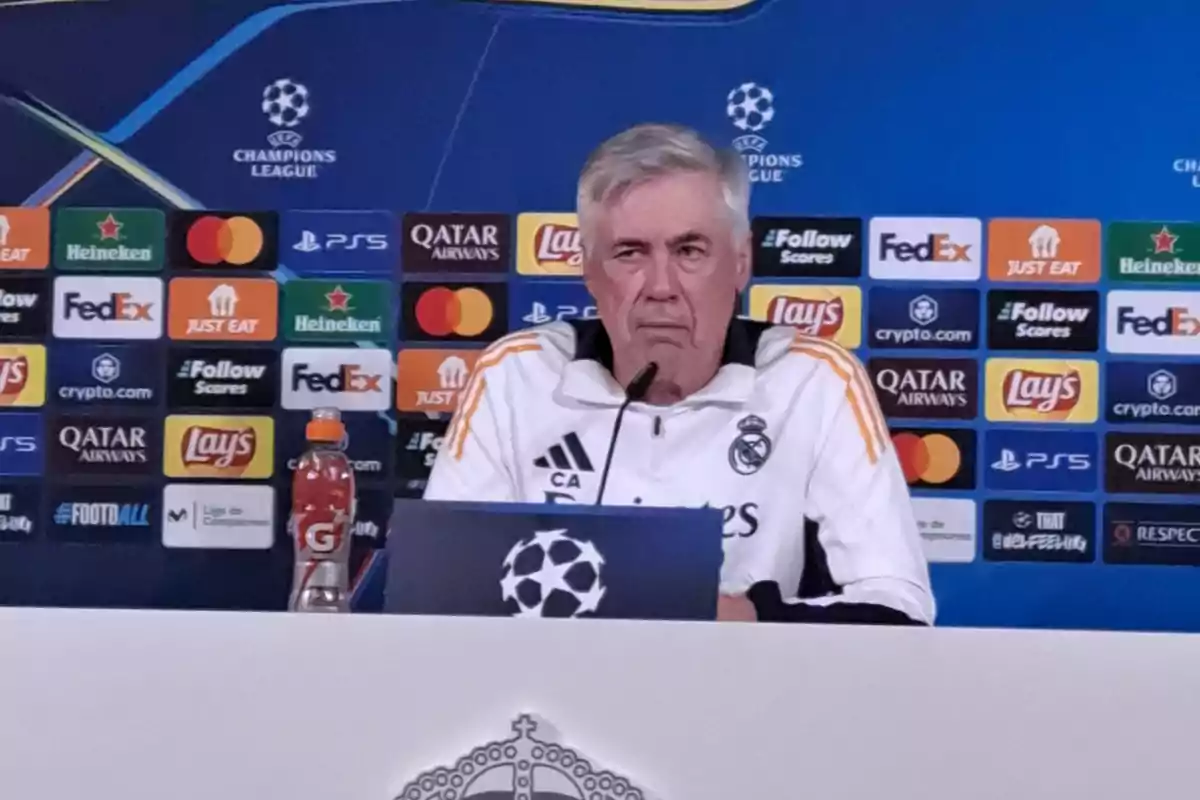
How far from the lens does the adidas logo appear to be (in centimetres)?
184

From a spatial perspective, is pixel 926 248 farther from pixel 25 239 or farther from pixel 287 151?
pixel 25 239

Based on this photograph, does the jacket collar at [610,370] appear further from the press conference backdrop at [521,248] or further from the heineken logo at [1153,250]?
the heineken logo at [1153,250]

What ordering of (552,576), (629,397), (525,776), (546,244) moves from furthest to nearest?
(546,244) < (629,397) < (552,576) < (525,776)

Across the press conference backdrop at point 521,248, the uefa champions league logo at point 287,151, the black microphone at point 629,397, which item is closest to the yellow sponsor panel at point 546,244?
the press conference backdrop at point 521,248

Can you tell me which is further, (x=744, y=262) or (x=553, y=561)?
(x=744, y=262)

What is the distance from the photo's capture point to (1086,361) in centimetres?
190

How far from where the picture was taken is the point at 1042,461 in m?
1.91

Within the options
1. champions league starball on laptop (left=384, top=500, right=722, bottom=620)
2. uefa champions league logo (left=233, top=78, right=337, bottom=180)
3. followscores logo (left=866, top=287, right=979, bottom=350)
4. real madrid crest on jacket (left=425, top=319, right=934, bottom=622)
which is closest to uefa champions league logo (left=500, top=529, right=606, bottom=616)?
champions league starball on laptop (left=384, top=500, right=722, bottom=620)

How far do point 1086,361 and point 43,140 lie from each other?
5.47 feet

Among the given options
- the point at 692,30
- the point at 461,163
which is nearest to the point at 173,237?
the point at 461,163

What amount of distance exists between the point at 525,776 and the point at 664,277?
87 centimetres

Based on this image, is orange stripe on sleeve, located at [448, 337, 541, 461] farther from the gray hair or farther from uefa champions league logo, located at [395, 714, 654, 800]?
uefa champions league logo, located at [395, 714, 654, 800]

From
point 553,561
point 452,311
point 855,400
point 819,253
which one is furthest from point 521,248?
point 553,561

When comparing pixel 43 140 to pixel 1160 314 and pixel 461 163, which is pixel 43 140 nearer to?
pixel 461 163
